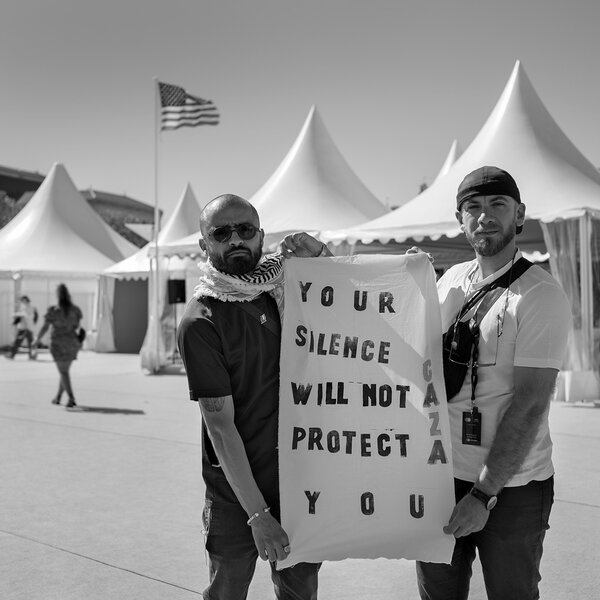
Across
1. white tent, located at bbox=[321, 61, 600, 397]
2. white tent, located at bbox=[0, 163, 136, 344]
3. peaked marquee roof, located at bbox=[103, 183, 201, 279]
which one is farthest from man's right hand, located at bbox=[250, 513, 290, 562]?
white tent, located at bbox=[0, 163, 136, 344]

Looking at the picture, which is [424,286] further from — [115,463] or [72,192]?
[72,192]

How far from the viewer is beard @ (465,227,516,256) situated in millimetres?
2330

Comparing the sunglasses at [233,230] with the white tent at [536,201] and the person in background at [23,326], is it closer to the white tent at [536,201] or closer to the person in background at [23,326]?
the white tent at [536,201]

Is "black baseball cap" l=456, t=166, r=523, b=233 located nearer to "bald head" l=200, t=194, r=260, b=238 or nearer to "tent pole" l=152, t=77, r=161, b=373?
"bald head" l=200, t=194, r=260, b=238

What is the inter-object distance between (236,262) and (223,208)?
18cm

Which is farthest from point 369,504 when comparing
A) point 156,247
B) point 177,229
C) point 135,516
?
point 177,229

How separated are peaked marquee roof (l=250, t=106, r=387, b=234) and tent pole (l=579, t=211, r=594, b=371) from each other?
6.89 m

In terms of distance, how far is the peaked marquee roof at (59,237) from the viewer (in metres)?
25.9

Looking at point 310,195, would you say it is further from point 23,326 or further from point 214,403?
point 214,403

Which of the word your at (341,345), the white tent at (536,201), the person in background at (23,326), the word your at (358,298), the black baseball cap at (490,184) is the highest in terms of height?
the white tent at (536,201)

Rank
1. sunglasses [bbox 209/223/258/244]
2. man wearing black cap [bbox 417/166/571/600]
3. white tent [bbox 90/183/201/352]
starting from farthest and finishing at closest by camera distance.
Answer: white tent [bbox 90/183/201/352], sunglasses [bbox 209/223/258/244], man wearing black cap [bbox 417/166/571/600]

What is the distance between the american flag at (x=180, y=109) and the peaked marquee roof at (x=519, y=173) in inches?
220

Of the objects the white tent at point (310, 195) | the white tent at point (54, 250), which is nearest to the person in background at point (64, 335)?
the white tent at point (310, 195)

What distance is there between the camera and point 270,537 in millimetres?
2250
